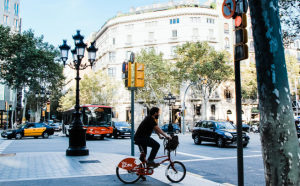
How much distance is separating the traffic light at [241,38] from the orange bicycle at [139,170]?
3.07 m

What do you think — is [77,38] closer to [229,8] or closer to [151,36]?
[229,8]

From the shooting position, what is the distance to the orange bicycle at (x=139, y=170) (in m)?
6.67

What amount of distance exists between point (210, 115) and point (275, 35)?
46.0 m

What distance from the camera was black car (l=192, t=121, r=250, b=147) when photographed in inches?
653

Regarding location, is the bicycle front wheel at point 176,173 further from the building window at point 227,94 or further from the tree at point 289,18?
the building window at point 227,94

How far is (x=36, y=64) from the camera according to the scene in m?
33.7

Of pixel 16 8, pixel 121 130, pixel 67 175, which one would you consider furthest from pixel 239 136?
pixel 16 8

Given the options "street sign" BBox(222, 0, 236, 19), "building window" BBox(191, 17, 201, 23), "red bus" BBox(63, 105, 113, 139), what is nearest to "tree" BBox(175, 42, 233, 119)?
"building window" BBox(191, 17, 201, 23)

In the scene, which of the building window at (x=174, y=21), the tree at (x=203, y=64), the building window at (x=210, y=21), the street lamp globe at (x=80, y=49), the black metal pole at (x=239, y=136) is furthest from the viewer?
the building window at (x=174, y=21)

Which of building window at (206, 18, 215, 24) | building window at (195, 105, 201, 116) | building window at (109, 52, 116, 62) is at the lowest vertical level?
building window at (195, 105, 201, 116)

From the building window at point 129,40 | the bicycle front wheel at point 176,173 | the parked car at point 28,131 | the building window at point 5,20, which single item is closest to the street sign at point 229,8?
the bicycle front wheel at point 176,173

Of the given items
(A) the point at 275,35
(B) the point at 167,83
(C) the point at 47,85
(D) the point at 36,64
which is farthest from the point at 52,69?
Answer: (A) the point at 275,35

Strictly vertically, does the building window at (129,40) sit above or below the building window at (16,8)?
below

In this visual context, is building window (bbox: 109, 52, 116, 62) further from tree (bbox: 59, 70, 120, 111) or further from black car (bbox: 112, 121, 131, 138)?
black car (bbox: 112, 121, 131, 138)
